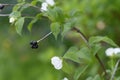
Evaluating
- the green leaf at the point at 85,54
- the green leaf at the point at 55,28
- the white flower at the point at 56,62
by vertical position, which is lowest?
the white flower at the point at 56,62

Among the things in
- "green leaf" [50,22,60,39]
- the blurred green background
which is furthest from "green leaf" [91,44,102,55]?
the blurred green background

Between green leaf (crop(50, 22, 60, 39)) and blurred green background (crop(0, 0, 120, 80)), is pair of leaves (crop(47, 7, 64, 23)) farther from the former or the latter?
blurred green background (crop(0, 0, 120, 80))

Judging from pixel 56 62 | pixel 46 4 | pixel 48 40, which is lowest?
pixel 48 40

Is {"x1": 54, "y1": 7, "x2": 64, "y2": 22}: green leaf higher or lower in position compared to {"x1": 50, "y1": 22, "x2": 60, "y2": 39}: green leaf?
higher

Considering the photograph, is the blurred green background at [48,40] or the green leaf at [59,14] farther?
the blurred green background at [48,40]

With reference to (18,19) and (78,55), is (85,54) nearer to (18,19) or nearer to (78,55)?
(78,55)

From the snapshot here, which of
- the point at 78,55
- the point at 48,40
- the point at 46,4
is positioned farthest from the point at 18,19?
the point at 48,40

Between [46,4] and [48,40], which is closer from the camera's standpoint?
[46,4]

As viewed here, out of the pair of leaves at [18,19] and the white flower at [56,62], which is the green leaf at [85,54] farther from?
the pair of leaves at [18,19]

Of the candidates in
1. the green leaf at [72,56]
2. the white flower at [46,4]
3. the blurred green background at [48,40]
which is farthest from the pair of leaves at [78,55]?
the blurred green background at [48,40]

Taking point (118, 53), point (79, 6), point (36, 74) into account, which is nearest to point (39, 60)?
point (36, 74)
